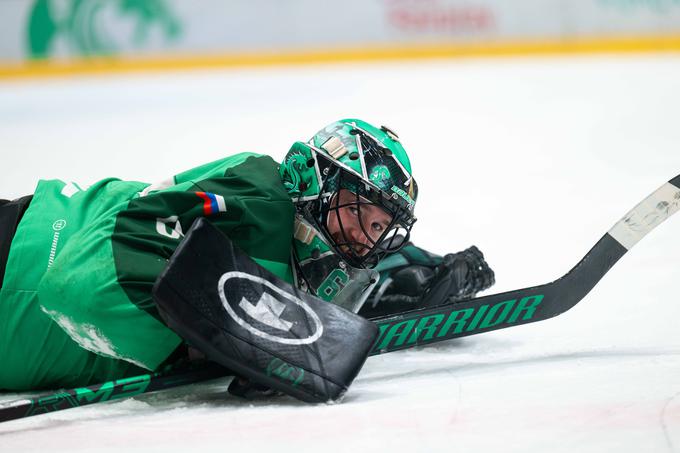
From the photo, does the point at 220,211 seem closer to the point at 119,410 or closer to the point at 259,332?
the point at 259,332

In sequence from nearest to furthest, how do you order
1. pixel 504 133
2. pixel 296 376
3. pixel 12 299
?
pixel 296 376 → pixel 12 299 → pixel 504 133

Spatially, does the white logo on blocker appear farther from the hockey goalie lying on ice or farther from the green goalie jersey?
the green goalie jersey

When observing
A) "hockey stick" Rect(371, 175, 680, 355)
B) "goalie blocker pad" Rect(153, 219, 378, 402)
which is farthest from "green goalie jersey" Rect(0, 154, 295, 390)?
"hockey stick" Rect(371, 175, 680, 355)

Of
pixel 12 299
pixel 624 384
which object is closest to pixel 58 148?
pixel 12 299

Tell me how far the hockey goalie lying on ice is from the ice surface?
14cm

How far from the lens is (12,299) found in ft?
8.05

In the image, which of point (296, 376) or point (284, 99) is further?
point (284, 99)

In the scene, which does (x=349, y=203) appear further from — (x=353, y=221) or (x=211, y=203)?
(x=211, y=203)

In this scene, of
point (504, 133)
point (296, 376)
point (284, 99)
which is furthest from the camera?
point (284, 99)

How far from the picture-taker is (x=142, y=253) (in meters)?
2.18

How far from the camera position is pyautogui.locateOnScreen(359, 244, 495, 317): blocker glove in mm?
2777

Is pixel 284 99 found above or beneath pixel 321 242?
beneath

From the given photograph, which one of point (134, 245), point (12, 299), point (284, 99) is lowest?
point (284, 99)

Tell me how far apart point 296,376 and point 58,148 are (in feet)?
15.2
